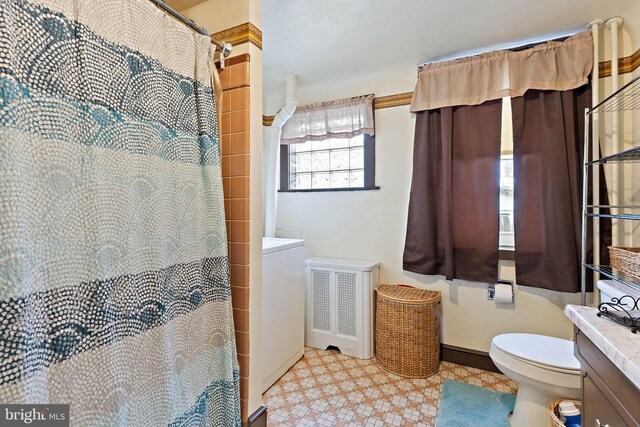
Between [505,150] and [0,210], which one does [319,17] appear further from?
[0,210]

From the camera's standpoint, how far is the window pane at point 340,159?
8.91 ft

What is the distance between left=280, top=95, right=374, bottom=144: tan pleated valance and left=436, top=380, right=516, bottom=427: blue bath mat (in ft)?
6.57

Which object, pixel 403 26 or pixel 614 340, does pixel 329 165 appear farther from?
pixel 614 340

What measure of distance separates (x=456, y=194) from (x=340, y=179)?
101 cm

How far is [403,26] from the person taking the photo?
190cm

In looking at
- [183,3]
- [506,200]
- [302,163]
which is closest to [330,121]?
[302,163]

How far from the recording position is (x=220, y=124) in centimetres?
135

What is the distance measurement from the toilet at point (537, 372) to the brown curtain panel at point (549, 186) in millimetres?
492

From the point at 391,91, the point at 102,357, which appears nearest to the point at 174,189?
the point at 102,357

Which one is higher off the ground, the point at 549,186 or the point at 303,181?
the point at 303,181

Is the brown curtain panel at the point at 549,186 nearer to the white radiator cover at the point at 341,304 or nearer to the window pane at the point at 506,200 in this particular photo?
the window pane at the point at 506,200

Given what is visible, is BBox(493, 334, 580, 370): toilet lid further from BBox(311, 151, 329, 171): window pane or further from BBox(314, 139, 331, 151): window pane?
BBox(314, 139, 331, 151): window pane

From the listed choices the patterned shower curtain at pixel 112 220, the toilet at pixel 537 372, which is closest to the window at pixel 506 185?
the toilet at pixel 537 372

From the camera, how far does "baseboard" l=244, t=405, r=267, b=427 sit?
1.39 meters
